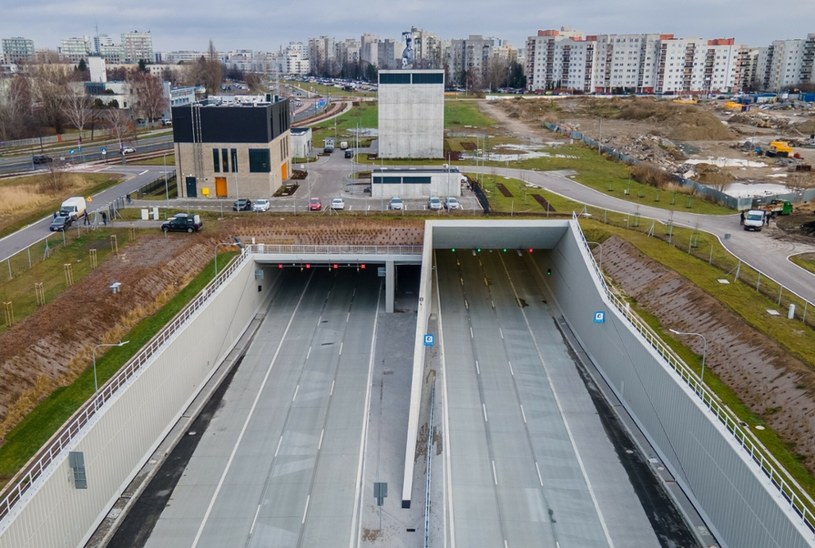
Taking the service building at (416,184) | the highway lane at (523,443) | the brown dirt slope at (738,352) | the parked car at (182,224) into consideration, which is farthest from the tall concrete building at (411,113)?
the brown dirt slope at (738,352)

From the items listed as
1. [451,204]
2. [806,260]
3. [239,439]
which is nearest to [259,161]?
[451,204]

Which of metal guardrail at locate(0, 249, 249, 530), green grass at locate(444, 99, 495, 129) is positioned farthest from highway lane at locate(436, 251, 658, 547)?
green grass at locate(444, 99, 495, 129)

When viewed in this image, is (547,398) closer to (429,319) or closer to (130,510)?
(429,319)

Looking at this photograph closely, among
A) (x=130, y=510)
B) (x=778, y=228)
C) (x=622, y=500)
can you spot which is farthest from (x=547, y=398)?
(x=778, y=228)

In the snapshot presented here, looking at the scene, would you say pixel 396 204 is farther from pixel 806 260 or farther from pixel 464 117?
pixel 464 117

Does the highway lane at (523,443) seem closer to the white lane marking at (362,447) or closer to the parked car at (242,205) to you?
the white lane marking at (362,447)

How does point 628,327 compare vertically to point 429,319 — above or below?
above

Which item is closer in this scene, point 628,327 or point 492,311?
point 628,327
